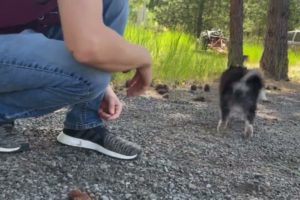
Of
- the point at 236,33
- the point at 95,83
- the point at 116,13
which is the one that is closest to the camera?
the point at 95,83

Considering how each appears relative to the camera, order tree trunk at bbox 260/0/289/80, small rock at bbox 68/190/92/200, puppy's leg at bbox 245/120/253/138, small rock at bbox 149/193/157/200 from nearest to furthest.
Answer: small rock at bbox 68/190/92/200, small rock at bbox 149/193/157/200, puppy's leg at bbox 245/120/253/138, tree trunk at bbox 260/0/289/80

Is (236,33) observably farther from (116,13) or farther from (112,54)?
(112,54)

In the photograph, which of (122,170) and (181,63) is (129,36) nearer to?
(181,63)

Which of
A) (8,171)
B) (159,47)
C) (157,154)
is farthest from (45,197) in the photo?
(159,47)

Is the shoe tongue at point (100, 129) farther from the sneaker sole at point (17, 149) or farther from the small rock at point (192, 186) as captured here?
the small rock at point (192, 186)

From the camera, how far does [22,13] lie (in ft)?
6.32

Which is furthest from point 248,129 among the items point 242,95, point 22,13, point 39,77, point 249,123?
point 22,13

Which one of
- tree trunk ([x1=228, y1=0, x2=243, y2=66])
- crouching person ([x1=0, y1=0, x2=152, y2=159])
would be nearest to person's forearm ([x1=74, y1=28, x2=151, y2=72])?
crouching person ([x1=0, y1=0, x2=152, y2=159])

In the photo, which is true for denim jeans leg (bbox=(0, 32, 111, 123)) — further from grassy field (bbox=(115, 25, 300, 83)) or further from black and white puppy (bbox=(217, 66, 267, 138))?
grassy field (bbox=(115, 25, 300, 83))

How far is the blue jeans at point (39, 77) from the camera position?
1.92 metres

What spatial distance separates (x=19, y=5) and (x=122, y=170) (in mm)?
1197

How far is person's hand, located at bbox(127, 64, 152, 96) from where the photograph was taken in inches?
82.4

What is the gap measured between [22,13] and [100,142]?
3.76ft

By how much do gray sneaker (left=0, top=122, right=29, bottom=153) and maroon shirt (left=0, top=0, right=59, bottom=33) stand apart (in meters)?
0.83
